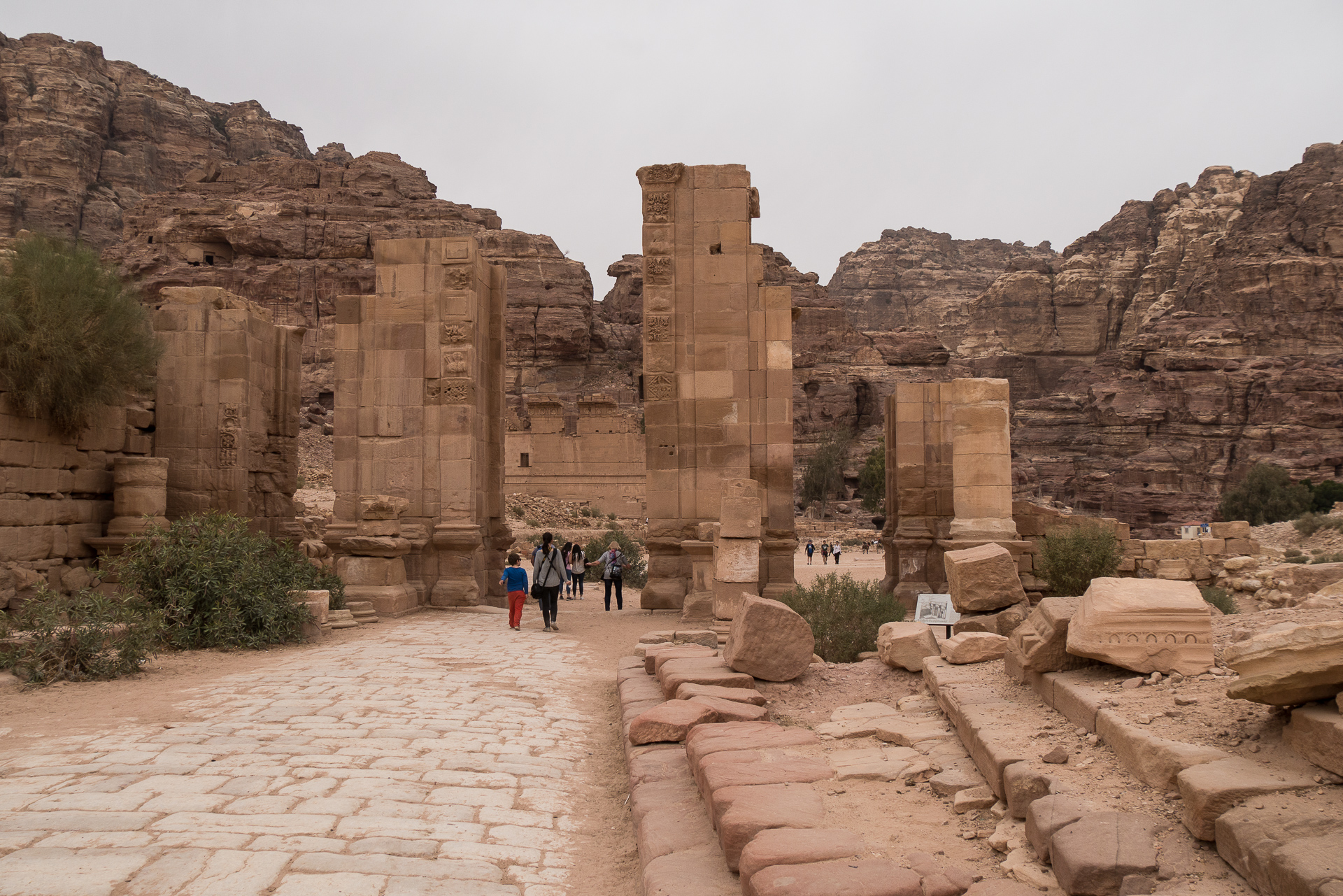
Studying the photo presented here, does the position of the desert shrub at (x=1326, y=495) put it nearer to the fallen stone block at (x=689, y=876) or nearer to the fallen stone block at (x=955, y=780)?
the fallen stone block at (x=955, y=780)

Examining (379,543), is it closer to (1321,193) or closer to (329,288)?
(329,288)

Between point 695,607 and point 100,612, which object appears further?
point 695,607

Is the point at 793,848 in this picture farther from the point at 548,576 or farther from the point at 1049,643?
the point at 548,576

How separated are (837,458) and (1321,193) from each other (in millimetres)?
47751

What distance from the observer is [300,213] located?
6631cm

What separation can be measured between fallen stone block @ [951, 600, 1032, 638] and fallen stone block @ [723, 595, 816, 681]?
1524mm

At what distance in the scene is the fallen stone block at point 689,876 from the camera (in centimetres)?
379

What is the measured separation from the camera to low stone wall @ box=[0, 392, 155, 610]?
11312 mm

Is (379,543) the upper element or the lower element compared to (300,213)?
lower

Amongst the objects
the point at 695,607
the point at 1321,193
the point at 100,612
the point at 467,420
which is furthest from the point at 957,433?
the point at 1321,193

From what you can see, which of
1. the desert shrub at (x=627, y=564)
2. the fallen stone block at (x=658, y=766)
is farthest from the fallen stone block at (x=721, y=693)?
the desert shrub at (x=627, y=564)

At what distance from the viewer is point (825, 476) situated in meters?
60.1

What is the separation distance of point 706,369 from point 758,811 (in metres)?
10.7

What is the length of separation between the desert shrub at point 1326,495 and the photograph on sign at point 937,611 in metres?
49.7
